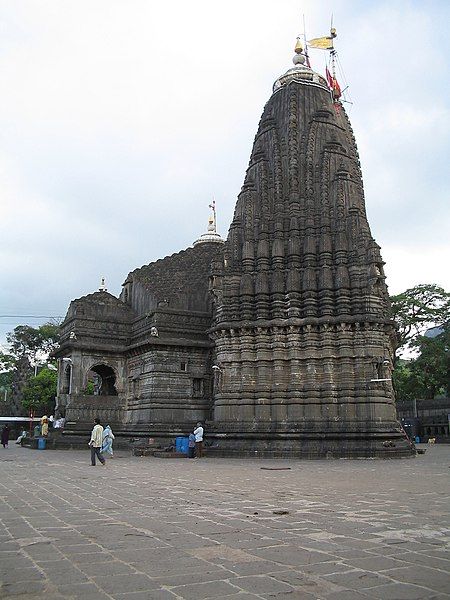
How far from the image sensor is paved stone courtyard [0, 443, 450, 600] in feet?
15.8

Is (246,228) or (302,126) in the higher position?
(302,126)

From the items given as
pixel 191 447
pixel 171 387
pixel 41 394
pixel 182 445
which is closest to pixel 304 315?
pixel 191 447

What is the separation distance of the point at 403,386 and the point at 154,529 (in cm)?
4320

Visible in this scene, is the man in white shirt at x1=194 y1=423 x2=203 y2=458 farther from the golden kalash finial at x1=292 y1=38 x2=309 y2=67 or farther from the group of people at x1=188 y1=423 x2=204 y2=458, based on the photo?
the golden kalash finial at x1=292 y1=38 x2=309 y2=67

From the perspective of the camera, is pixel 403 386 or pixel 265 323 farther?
pixel 403 386

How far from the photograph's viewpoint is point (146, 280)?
3278 cm

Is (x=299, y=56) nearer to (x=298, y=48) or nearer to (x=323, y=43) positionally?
(x=298, y=48)

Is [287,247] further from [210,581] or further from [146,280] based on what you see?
[210,581]

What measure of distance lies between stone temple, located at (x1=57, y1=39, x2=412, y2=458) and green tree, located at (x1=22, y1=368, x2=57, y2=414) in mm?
20665

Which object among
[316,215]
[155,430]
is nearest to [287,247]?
[316,215]

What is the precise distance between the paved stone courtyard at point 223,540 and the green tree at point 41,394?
134ft

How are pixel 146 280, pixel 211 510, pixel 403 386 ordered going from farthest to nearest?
1. pixel 403 386
2. pixel 146 280
3. pixel 211 510

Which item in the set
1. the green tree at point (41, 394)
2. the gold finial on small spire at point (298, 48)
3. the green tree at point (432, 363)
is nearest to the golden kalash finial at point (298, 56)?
the gold finial on small spire at point (298, 48)

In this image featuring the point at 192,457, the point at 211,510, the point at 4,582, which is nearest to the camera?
the point at 4,582
